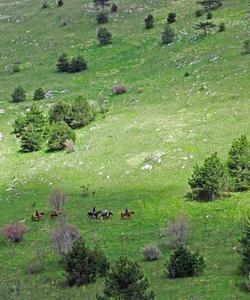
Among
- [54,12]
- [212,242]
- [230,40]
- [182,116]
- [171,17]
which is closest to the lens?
[212,242]

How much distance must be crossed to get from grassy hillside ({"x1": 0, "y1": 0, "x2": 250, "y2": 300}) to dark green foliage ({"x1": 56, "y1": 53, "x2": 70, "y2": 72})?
1.98 meters

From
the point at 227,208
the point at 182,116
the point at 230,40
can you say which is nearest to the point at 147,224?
the point at 227,208

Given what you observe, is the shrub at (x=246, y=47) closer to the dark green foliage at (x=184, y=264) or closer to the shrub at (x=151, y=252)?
the shrub at (x=151, y=252)

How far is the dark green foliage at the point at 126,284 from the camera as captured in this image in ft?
90.2

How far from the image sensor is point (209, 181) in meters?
46.0

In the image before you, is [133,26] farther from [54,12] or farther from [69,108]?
[69,108]

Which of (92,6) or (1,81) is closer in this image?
(1,81)

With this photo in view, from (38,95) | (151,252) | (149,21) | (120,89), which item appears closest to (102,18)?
(149,21)

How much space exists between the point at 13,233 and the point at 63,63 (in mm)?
50651

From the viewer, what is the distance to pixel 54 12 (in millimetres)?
119688

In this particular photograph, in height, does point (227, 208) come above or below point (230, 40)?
below

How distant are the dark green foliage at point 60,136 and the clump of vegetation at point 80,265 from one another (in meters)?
28.2

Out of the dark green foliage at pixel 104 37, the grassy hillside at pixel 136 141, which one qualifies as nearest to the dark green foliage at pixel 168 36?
the grassy hillside at pixel 136 141

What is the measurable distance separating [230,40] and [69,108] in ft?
95.6
